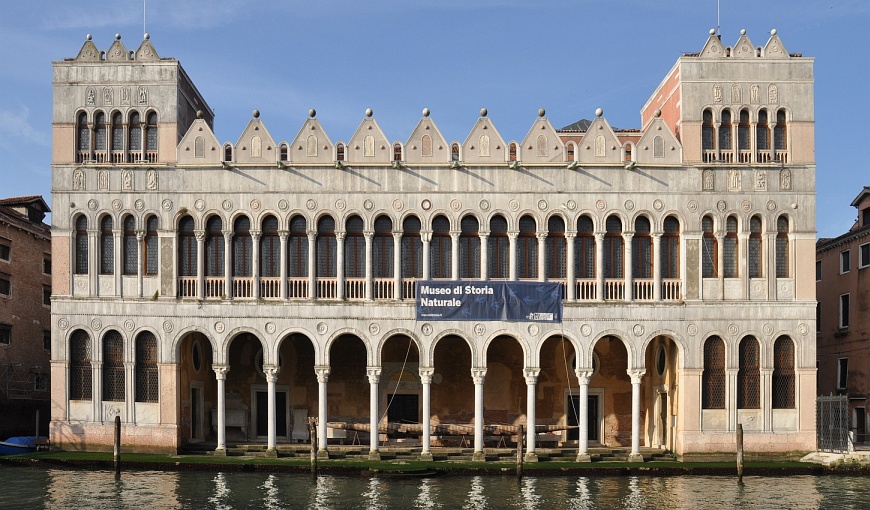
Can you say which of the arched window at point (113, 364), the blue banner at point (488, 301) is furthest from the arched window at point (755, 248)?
the arched window at point (113, 364)

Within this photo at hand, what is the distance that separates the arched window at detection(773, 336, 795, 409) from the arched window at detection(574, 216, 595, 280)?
6606 mm

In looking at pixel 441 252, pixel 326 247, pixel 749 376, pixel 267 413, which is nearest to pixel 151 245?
pixel 326 247

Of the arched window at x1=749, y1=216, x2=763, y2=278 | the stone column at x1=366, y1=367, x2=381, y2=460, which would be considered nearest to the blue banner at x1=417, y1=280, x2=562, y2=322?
the stone column at x1=366, y1=367, x2=381, y2=460

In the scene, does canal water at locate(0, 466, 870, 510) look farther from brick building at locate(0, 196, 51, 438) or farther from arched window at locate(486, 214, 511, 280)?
brick building at locate(0, 196, 51, 438)

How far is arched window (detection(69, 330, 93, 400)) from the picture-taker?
34438 mm

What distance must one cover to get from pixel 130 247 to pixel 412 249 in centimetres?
954

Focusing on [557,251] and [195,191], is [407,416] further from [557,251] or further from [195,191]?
[195,191]

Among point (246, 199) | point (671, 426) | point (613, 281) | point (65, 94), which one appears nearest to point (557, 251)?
point (613, 281)

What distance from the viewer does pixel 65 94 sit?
34781 millimetres

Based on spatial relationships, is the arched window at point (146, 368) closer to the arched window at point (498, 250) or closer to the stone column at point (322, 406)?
A: the stone column at point (322, 406)

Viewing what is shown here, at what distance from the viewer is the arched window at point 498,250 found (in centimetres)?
3425

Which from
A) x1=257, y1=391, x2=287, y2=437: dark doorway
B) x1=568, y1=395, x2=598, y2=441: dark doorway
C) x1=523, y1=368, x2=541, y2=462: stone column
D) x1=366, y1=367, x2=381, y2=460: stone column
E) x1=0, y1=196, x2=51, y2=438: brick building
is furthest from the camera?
x1=0, y1=196, x2=51, y2=438: brick building

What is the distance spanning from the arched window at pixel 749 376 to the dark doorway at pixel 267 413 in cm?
1610

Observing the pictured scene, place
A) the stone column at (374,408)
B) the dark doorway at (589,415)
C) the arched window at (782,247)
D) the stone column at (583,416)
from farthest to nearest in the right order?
the dark doorway at (589,415), the arched window at (782,247), the stone column at (374,408), the stone column at (583,416)
